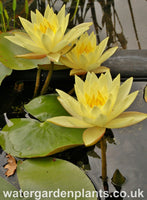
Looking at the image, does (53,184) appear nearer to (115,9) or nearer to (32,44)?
(32,44)

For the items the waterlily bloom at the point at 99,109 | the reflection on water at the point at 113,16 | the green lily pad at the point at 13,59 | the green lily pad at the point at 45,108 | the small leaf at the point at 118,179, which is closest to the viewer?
the waterlily bloom at the point at 99,109

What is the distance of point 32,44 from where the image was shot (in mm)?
1402

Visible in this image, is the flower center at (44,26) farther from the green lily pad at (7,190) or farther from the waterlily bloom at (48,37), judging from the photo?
the green lily pad at (7,190)

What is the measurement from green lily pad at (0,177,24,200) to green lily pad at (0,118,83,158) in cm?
14

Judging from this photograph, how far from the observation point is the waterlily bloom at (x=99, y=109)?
1025 millimetres

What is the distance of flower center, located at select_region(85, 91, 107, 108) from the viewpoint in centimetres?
107

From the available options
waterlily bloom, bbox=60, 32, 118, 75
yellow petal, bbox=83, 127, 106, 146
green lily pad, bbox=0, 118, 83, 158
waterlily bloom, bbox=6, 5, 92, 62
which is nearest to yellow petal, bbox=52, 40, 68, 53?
waterlily bloom, bbox=6, 5, 92, 62

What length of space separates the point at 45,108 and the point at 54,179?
443mm

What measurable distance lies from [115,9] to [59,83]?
0.97m

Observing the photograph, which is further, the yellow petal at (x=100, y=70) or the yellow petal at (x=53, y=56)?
the yellow petal at (x=100, y=70)

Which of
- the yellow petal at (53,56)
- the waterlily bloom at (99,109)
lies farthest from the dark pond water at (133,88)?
the yellow petal at (53,56)

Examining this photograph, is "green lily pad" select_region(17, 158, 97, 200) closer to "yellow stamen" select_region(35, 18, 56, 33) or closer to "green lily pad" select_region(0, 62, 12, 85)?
"green lily pad" select_region(0, 62, 12, 85)

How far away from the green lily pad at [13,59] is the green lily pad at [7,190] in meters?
0.66

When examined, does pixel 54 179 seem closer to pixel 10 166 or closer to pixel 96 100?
pixel 10 166
